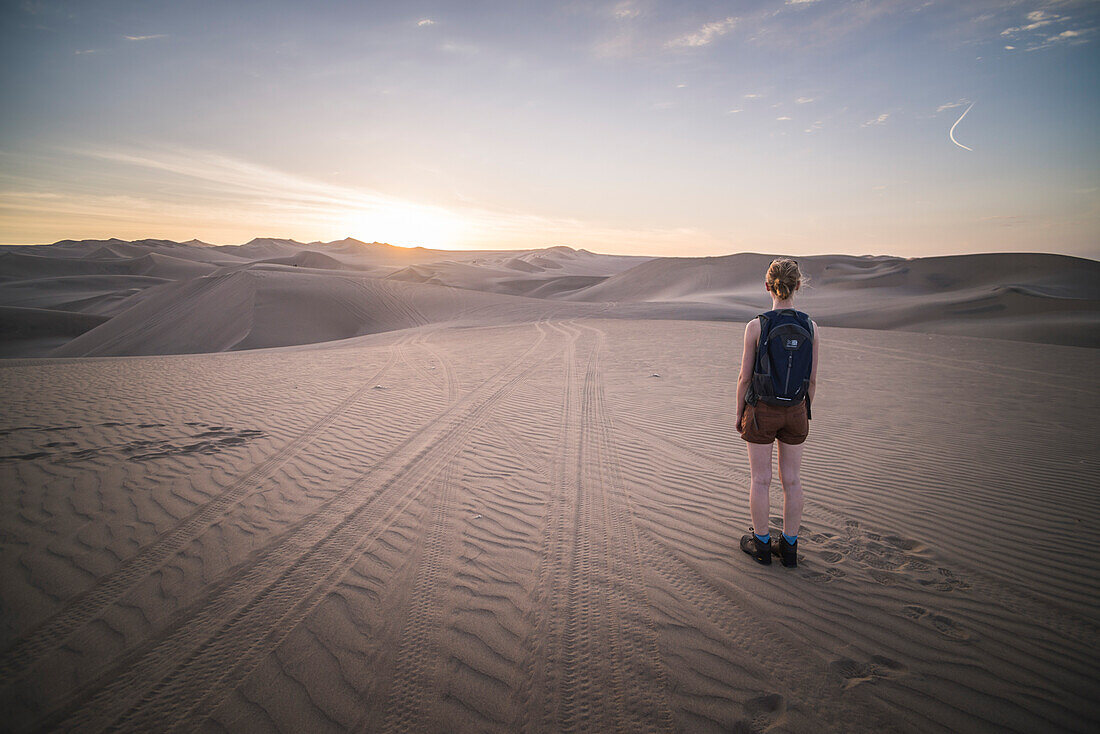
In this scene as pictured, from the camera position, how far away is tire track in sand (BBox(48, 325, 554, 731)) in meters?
2.33

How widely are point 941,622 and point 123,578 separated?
214 inches

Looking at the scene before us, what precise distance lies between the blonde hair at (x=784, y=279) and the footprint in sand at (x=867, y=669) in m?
2.19

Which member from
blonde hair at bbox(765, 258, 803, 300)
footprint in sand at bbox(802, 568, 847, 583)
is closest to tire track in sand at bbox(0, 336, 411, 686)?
footprint in sand at bbox(802, 568, 847, 583)

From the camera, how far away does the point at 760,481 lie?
3.36 m

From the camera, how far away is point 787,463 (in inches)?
129

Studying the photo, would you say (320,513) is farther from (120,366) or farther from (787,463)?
(120,366)

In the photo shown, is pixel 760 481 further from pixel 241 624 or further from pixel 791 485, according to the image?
pixel 241 624

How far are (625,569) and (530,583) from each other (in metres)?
0.71

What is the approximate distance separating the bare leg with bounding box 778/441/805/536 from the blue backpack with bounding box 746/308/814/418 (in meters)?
0.36

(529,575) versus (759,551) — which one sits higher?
(759,551)

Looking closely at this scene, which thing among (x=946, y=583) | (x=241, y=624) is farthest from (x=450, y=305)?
(x=946, y=583)

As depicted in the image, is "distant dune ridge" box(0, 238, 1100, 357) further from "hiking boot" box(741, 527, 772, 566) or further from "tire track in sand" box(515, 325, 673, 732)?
"tire track in sand" box(515, 325, 673, 732)

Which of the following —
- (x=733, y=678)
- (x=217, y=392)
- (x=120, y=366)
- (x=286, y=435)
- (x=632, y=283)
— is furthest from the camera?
(x=632, y=283)

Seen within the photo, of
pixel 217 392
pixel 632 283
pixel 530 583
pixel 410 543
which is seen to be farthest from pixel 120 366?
pixel 632 283
